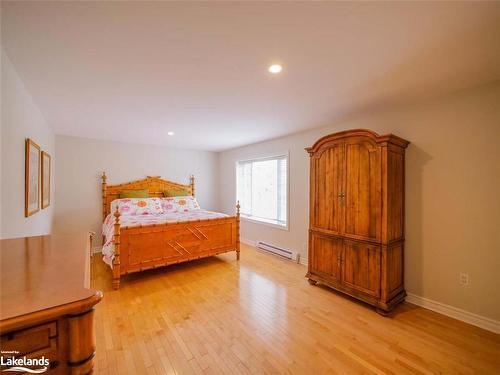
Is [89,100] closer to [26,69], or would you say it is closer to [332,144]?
[26,69]

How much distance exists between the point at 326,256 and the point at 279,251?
4.32ft

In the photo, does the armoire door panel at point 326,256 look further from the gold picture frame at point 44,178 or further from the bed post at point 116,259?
the gold picture frame at point 44,178

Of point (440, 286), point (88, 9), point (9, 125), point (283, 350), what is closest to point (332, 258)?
point (440, 286)

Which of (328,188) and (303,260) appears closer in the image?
(328,188)

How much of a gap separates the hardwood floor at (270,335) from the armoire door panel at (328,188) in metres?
0.83

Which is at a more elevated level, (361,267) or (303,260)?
(361,267)

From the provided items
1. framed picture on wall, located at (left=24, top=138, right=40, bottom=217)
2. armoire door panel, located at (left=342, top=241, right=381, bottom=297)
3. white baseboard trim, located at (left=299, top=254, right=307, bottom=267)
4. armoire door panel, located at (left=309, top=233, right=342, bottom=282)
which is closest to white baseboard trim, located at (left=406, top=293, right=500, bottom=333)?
armoire door panel, located at (left=342, top=241, right=381, bottom=297)

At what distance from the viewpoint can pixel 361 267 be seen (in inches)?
92.0

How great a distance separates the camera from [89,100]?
2.29 metres

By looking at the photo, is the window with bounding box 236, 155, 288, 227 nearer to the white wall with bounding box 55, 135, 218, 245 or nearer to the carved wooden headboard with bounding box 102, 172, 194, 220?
the carved wooden headboard with bounding box 102, 172, 194, 220

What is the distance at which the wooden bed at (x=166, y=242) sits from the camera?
108 inches

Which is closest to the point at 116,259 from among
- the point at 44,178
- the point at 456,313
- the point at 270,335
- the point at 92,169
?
the point at 44,178

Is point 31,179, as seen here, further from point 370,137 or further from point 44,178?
point 370,137

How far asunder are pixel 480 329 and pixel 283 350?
5.84 feet
